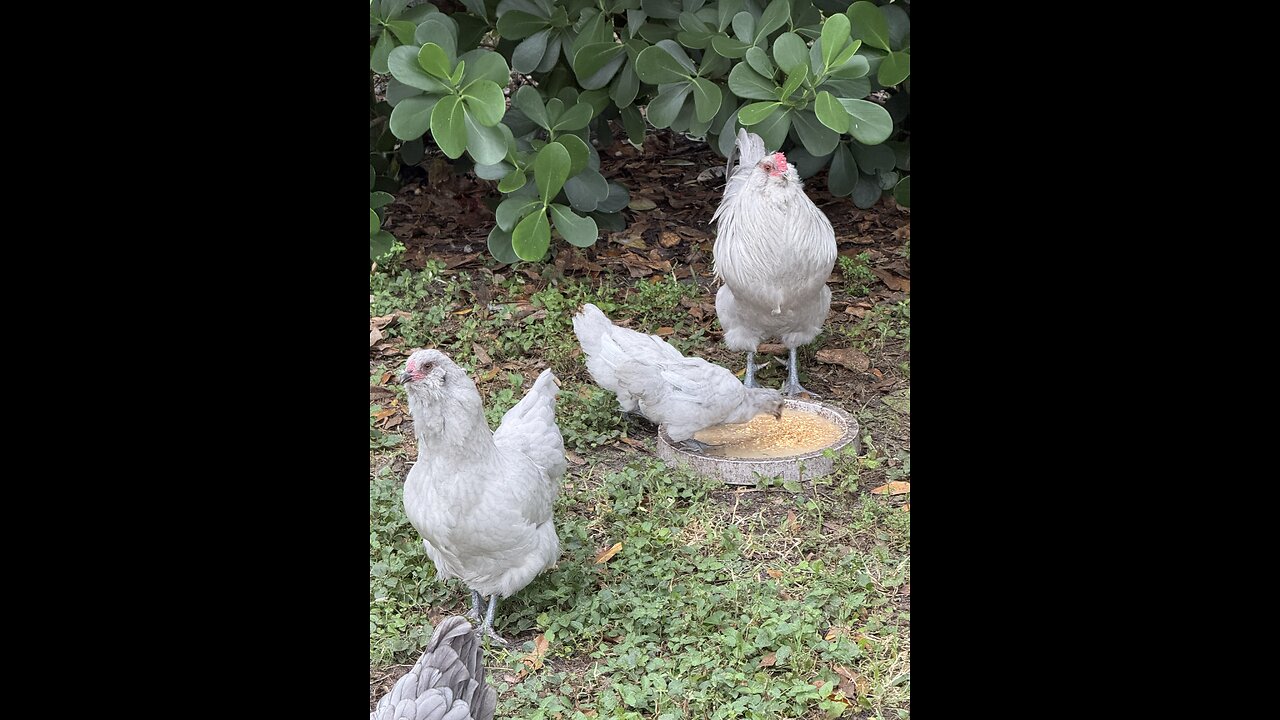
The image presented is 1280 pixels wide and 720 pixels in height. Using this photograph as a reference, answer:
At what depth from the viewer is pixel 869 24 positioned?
4539mm

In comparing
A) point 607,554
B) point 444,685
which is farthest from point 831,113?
point 444,685

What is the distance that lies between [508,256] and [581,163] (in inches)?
24.2

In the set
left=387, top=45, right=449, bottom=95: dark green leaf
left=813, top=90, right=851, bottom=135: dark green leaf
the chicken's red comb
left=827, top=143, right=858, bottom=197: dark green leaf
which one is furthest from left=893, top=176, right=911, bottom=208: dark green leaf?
left=387, top=45, right=449, bottom=95: dark green leaf

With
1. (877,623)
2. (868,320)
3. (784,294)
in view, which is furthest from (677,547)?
(868,320)

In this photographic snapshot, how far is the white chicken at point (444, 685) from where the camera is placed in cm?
243

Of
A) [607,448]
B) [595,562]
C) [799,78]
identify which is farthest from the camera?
[607,448]

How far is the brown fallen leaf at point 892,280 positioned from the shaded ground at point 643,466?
0.01m

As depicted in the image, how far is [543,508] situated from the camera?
3.40 m

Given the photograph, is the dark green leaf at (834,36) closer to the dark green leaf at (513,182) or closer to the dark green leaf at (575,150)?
the dark green leaf at (575,150)

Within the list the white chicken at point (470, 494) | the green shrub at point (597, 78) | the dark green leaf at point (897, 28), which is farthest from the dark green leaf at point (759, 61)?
the white chicken at point (470, 494)

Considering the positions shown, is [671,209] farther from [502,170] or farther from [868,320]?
[502,170]

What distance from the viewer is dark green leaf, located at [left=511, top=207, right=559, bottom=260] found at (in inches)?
179

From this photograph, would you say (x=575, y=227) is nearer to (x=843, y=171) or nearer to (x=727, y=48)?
(x=727, y=48)

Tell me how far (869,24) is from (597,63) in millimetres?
1230
